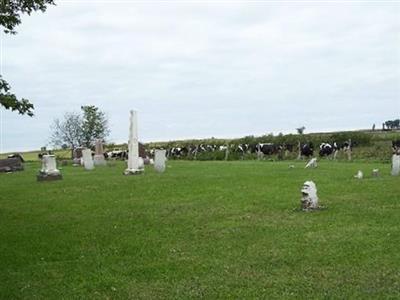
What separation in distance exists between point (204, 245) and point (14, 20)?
A: 713cm

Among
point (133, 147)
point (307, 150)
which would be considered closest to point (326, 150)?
point (307, 150)

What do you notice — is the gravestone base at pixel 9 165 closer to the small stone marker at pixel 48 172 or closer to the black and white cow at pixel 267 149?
the small stone marker at pixel 48 172

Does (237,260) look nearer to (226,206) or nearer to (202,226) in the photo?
(202,226)

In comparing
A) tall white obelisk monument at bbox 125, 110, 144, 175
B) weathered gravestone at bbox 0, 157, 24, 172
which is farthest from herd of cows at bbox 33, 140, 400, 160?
tall white obelisk monument at bbox 125, 110, 144, 175

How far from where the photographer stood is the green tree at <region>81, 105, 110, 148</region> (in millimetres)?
72625

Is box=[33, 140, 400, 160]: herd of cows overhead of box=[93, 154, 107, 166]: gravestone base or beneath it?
overhead

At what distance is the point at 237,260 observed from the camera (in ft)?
31.2

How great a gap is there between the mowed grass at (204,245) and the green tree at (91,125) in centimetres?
5441

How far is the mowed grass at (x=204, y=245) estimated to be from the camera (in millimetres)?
8086

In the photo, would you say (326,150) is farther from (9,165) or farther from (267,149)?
(9,165)

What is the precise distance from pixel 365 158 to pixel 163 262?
34492mm

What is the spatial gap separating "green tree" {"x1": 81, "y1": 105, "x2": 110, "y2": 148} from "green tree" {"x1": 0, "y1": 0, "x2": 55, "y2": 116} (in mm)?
59006

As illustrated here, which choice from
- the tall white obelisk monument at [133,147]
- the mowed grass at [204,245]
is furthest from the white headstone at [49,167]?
the mowed grass at [204,245]

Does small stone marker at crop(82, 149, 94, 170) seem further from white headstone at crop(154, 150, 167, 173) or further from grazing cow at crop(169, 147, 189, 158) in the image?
grazing cow at crop(169, 147, 189, 158)
